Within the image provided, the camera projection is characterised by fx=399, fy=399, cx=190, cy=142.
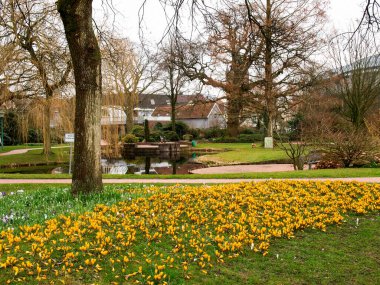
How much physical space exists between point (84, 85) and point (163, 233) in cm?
330

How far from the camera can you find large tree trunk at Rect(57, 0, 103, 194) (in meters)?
7.33

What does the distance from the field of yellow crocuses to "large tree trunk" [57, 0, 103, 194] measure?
41.8 inches

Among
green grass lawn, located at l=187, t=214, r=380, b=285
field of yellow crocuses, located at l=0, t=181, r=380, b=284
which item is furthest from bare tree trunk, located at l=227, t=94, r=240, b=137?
green grass lawn, located at l=187, t=214, r=380, b=285

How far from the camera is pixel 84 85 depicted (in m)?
7.41

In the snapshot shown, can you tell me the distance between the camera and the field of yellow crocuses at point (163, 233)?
452cm

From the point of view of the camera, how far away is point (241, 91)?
3547 centimetres

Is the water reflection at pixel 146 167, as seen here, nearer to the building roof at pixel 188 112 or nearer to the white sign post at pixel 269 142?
the white sign post at pixel 269 142

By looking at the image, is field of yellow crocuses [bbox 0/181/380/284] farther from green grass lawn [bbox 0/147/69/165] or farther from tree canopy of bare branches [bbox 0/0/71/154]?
green grass lawn [bbox 0/147/69/165]

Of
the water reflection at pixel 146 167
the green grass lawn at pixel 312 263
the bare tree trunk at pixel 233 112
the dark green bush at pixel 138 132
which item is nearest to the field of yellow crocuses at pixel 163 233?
the green grass lawn at pixel 312 263

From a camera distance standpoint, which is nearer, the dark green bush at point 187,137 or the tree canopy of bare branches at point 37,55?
the tree canopy of bare branches at point 37,55

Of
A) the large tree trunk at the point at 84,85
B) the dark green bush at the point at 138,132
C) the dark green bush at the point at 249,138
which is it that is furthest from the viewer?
the dark green bush at the point at 249,138

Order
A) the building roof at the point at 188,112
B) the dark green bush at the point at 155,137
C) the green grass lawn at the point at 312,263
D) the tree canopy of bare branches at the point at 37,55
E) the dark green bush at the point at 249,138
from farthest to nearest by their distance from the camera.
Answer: the building roof at the point at 188,112 < the dark green bush at the point at 249,138 < the dark green bush at the point at 155,137 < the tree canopy of bare branches at the point at 37,55 < the green grass lawn at the point at 312,263

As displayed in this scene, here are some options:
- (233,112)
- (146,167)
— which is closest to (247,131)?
(233,112)

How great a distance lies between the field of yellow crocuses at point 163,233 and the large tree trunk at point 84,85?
106 cm
